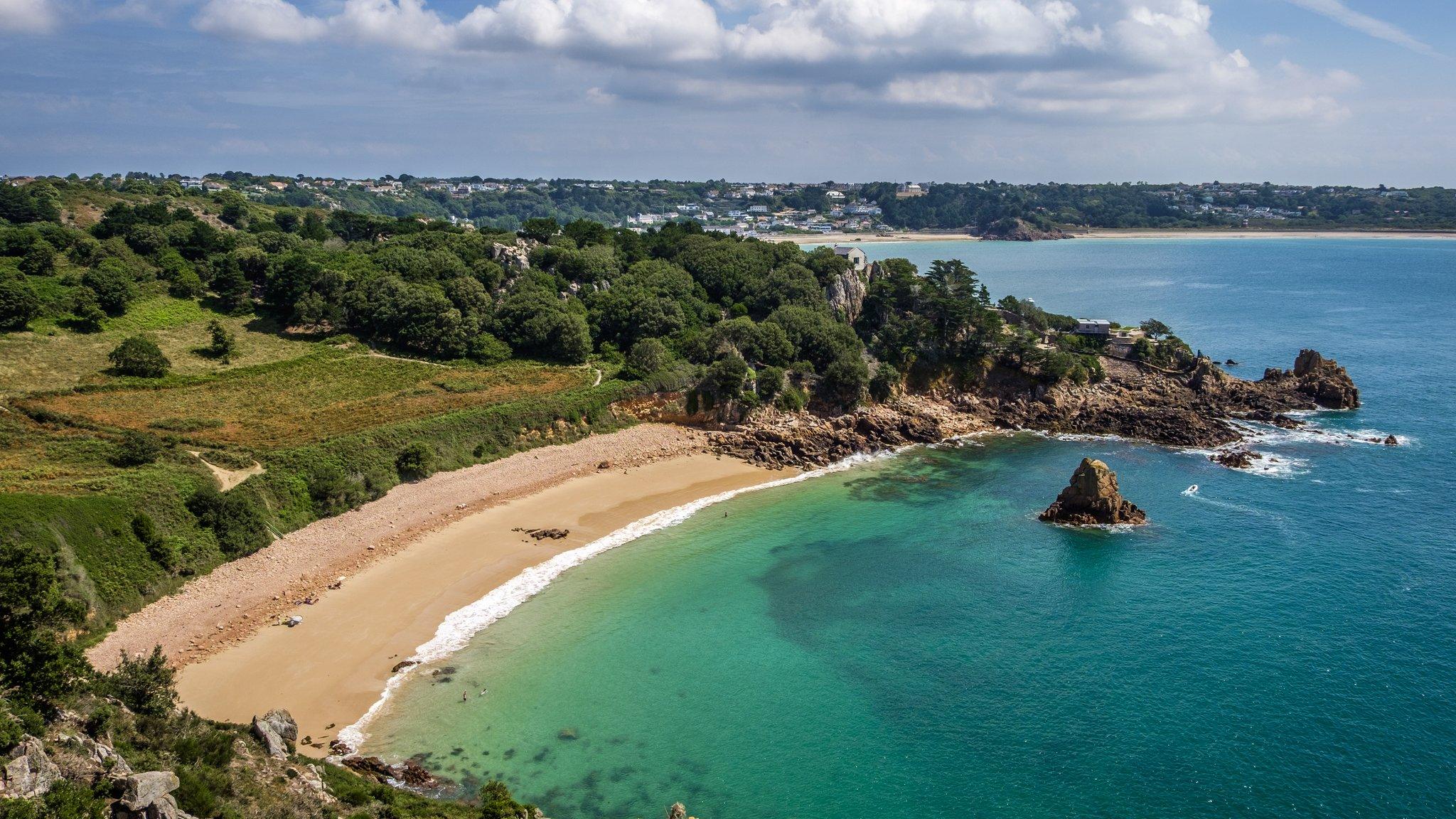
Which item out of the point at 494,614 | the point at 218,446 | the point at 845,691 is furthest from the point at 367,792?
the point at 218,446

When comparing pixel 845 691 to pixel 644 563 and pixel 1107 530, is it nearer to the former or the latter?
pixel 644 563

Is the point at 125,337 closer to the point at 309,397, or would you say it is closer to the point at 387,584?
the point at 309,397

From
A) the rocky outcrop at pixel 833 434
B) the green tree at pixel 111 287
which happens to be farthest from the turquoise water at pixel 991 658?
the green tree at pixel 111 287

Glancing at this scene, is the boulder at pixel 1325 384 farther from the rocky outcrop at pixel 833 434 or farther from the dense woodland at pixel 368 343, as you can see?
the rocky outcrop at pixel 833 434

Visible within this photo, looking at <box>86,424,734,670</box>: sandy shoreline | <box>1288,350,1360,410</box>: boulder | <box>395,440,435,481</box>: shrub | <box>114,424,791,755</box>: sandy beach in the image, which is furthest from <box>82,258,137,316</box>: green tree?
<box>1288,350,1360,410</box>: boulder

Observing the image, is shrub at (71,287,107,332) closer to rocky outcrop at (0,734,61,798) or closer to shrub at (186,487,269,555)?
shrub at (186,487,269,555)

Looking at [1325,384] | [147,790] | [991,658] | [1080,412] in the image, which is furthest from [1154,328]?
[147,790]
